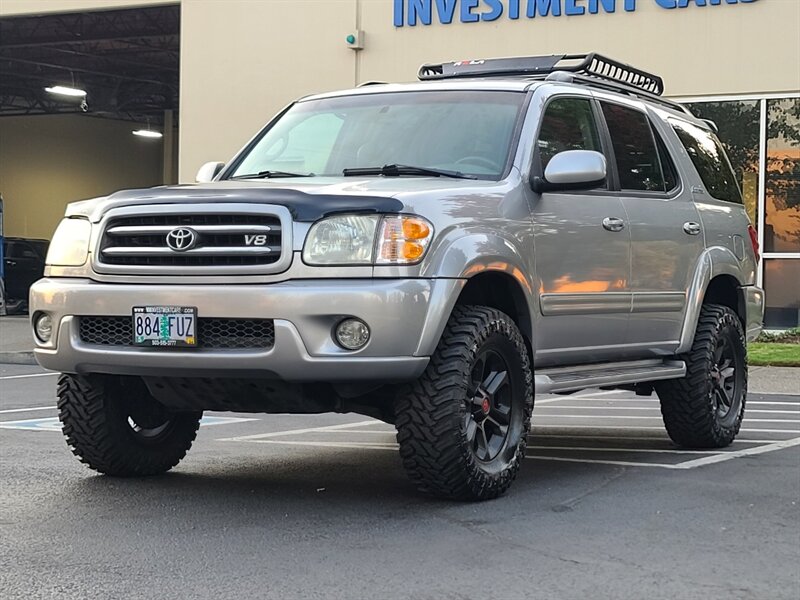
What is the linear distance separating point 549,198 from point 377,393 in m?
1.40

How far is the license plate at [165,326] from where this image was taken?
5668 mm

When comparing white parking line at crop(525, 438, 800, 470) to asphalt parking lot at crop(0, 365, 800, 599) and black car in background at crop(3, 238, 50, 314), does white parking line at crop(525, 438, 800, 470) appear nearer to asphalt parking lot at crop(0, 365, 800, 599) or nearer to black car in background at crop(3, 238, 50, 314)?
asphalt parking lot at crop(0, 365, 800, 599)

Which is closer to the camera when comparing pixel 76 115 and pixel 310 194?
pixel 310 194

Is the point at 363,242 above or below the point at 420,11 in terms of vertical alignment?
below

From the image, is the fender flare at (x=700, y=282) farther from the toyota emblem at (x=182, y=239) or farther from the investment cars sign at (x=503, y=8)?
the investment cars sign at (x=503, y=8)

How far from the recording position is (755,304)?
29.3ft

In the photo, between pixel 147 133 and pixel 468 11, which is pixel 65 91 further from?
pixel 468 11

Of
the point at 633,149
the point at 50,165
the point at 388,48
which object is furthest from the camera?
the point at 50,165

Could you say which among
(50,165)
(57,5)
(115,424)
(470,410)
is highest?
(57,5)

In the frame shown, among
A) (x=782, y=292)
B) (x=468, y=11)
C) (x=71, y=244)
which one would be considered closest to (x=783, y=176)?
(x=782, y=292)

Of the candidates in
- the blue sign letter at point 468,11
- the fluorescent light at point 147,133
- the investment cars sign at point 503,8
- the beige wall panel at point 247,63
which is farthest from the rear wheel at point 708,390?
the fluorescent light at point 147,133

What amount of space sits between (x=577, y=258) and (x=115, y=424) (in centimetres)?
249

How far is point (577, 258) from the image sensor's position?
6816 mm

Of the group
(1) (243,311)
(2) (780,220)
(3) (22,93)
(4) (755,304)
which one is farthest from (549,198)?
(3) (22,93)
